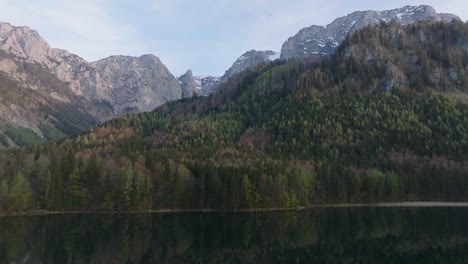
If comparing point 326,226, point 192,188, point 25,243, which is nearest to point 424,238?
point 326,226

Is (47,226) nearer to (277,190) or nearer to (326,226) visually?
(326,226)

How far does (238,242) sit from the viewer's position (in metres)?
81.0

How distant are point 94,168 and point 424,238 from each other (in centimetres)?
11700

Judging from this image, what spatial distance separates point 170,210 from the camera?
6467 inches

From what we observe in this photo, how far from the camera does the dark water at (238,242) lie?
63603mm

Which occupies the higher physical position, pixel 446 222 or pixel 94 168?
pixel 94 168

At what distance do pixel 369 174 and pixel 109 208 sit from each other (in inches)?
4303

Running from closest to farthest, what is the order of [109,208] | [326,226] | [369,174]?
[326,226]
[109,208]
[369,174]

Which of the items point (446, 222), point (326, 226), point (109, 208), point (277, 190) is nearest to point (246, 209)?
point (277, 190)

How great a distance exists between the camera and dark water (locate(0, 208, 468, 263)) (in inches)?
2504

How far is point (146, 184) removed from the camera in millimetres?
162250

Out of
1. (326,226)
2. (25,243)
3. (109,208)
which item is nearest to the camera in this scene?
(25,243)

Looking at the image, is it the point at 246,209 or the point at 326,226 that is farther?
the point at 246,209

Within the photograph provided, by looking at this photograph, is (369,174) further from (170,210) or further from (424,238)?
(424,238)
